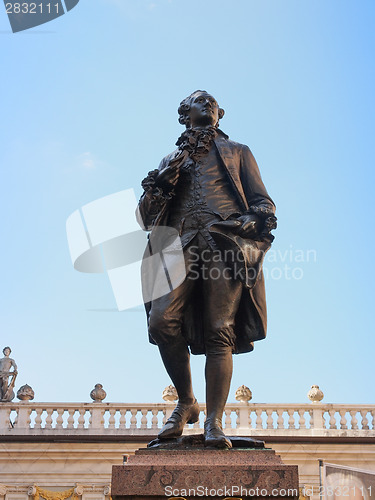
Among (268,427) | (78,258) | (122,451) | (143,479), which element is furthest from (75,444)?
(143,479)

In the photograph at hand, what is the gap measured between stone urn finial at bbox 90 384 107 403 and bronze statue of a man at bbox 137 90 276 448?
16.5 metres

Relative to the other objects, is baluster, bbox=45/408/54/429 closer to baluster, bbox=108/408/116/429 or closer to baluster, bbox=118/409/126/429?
baluster, bbox=108/408/116/429

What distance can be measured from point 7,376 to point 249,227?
18.9 metres

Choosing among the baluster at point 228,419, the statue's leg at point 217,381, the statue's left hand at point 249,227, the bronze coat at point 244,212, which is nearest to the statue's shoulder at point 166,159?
the bronze coat at point 244,212

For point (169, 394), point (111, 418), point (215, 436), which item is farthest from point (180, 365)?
point (169, 394)

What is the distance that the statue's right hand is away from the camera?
18.5 ft

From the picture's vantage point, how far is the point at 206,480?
452 centimetres

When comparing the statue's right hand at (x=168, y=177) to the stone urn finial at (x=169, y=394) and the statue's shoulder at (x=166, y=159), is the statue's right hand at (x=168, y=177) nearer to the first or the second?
the statue's shoulder at (x=166, y=159)

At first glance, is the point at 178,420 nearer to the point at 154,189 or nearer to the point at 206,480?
the point at 206,480

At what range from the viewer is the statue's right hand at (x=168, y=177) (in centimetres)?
564

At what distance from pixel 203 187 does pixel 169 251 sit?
0.59 metres

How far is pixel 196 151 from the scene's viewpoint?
19.5ft

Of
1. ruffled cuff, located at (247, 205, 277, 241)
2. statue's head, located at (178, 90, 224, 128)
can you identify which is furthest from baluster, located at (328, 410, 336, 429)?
ruffled cuff, located at (247, 205, 277, 241)

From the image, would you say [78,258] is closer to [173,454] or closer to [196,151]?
[196,151]
